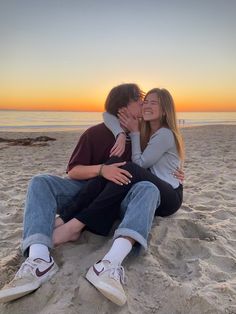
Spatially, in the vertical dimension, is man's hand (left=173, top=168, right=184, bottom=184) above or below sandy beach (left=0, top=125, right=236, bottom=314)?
above

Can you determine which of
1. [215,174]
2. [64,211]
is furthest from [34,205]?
[215,174]

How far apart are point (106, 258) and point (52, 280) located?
0.40 metres

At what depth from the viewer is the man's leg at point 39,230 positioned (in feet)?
7.66

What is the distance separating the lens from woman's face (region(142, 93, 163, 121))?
11.2 ft

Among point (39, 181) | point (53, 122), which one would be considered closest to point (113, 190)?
point (39, 181)

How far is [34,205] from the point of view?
113 inches

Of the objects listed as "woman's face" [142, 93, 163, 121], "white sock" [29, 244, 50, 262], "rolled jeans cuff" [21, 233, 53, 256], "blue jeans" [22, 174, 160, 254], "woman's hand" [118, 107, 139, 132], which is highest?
"woman's face" [142, 93, 163, 121]

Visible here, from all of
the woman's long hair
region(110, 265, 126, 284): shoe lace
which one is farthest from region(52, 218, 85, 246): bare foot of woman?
the woman's long hair

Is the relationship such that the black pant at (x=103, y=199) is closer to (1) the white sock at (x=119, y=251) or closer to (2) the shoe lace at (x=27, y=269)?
(1) the white sock at (x=119, y=251)

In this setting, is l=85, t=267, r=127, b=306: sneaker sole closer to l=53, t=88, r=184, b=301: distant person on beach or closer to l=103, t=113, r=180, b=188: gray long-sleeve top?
l=53, t=88, r=184, b=301: distant person on beach

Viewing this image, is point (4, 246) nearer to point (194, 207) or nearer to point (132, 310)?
point (132, 310)

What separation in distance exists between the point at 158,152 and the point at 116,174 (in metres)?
0.57

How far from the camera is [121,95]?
3.48 meters

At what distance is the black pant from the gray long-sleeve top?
0.22 meters
